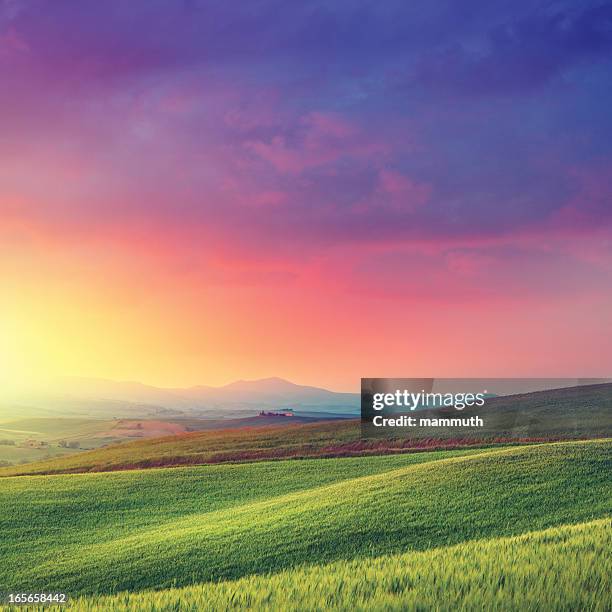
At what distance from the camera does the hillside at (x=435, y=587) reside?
Answer: 25.9ft

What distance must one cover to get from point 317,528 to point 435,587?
13.5m

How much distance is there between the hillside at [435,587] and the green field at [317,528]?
0.06 meters

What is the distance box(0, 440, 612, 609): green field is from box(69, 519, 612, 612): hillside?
0.06m

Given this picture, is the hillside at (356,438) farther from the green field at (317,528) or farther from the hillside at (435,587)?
the hillside at (435,587)

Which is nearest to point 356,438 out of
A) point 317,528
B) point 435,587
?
point 317,528

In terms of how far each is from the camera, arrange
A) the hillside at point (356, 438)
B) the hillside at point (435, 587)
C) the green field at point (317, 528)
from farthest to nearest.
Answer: the hillside at point (356, 438) < the green field at point (317, 528) < the hillside at point (435, 587)

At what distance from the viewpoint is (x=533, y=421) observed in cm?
5572

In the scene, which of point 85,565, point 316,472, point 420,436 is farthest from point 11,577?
point 420,436

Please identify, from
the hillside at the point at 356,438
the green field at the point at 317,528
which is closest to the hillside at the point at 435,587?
the green field at the point at 317,528

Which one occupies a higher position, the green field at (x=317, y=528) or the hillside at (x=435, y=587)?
the hillside at (x=435, y=587)

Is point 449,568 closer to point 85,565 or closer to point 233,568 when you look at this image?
point 233,568

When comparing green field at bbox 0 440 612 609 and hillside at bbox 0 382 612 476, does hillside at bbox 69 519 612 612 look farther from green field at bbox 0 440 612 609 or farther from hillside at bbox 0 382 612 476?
hillside at bbox 0 382 612 476

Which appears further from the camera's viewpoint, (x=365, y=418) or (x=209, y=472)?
(x=365, y=418)

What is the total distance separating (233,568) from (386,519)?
6.18 meters
